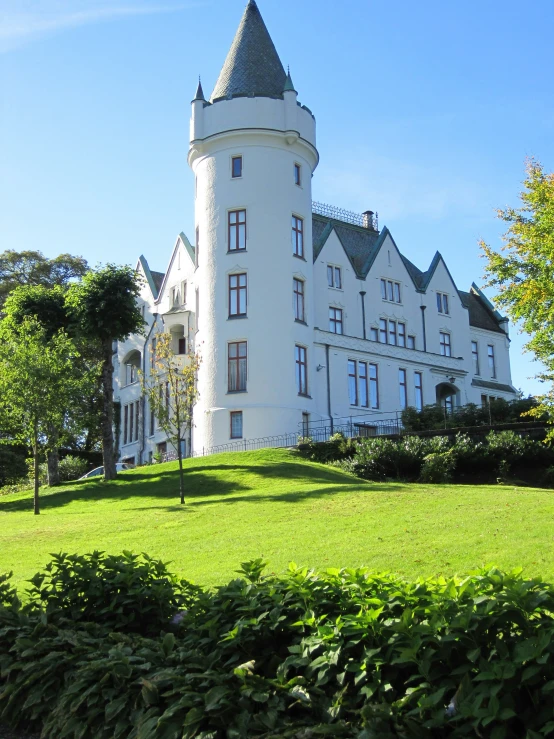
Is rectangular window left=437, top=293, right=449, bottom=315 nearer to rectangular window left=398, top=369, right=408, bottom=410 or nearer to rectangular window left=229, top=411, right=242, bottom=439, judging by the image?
rectangular window left=398, top=369, right=408, bottom=410

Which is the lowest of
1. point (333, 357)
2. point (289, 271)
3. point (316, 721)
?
point (316, 721)

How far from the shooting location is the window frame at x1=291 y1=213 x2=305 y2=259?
45.0 m

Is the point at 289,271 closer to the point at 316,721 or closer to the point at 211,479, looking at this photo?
the point at 211,479

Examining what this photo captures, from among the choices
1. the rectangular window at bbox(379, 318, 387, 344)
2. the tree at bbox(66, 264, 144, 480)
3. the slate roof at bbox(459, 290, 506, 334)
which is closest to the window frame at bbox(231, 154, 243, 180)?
the tree at bbox(66, 264, 144, 480)

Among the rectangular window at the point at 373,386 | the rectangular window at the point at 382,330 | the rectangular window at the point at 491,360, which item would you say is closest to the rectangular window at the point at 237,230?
the rectangular window at the point at 373,386

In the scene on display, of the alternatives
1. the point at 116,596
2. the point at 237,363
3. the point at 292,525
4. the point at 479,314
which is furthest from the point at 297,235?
the point at 116,596

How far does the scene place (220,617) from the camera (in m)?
7.22

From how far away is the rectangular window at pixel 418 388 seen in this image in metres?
49.8

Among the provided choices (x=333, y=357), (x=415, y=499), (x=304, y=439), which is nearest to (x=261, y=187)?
(x=333, y=357)

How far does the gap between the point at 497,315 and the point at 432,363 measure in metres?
13.3

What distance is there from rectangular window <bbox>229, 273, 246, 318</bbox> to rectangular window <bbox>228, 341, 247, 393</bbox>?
1.78 metres

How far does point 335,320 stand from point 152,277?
589 inches

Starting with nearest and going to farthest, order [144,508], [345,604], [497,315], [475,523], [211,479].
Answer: [345,604]
[475,523]
[144,508]
[211,479]
[497,315]

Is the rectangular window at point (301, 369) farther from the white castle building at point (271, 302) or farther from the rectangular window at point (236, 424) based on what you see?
the rectangular window at point (236, 424)
